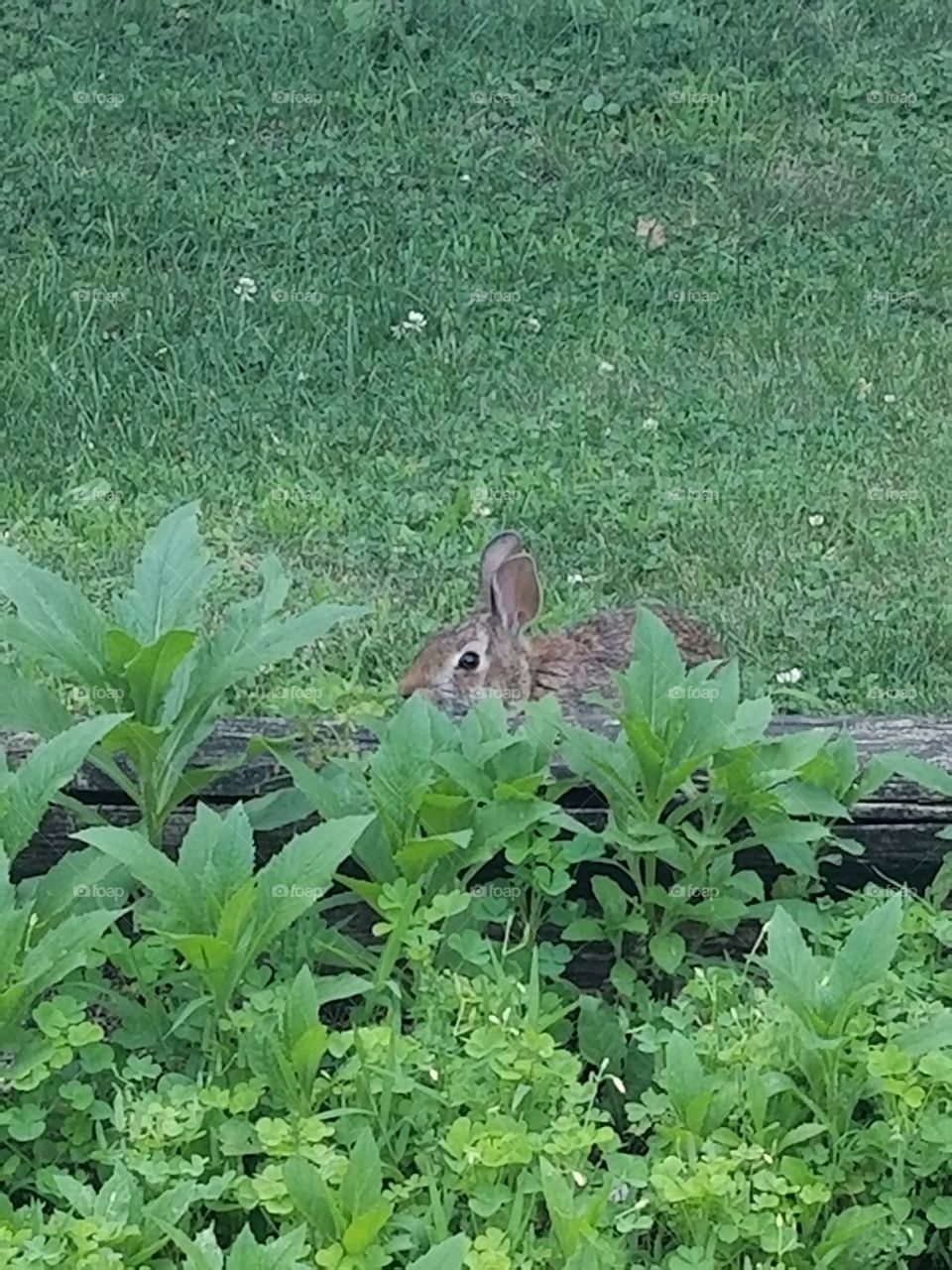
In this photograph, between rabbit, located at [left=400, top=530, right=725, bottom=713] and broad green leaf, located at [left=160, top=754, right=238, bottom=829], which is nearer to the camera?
broad green leaf, located at [left=160, top=754, right=238, bottom=829]

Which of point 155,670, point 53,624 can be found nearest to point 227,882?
point 155,670

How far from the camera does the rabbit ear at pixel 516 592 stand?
→ 17.1 feet

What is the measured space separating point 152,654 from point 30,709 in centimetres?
32

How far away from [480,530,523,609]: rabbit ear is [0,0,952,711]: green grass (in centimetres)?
43

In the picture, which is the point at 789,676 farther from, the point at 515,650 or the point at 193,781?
the point at 193,781

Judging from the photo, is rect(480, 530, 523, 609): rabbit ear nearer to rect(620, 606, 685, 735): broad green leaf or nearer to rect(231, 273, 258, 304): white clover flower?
rect(620, 606, 685, 735): broad green leaf

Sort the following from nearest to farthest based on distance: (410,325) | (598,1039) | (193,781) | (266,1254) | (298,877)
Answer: (266,1254) < (298,877) < (598,1039) < (193,781) < (410,325)

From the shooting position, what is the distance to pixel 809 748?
3.59 metres

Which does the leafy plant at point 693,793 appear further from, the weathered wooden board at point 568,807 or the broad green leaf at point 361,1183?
the broad green leaf at point 361,1183

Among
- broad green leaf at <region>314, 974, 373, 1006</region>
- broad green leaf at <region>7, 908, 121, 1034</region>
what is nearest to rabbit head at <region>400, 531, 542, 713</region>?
broad green leaf at <region>314, 974, 373, 1006</region>

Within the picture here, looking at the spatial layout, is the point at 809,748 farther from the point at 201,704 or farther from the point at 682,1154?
the point at 201,704

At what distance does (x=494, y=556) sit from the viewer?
5.26 meters

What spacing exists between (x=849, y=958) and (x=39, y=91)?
689 centimetres

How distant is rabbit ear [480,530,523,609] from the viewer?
524 cm
